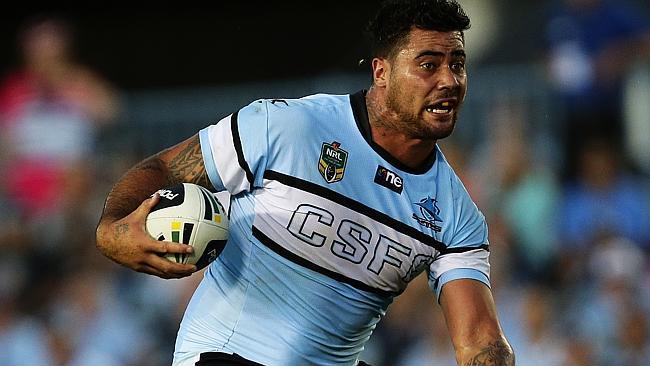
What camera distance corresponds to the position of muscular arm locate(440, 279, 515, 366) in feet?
15.3

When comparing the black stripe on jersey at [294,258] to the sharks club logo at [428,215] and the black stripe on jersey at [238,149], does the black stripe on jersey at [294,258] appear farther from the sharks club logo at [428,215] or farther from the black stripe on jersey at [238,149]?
the sharks club logo at [428,215]

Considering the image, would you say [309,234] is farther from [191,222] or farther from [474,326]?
[474,326]

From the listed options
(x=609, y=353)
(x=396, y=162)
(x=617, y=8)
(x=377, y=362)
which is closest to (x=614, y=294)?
(x=609, y=353)

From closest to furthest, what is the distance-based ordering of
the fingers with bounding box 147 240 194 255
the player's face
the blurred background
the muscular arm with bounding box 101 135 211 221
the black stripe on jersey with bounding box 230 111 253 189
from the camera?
the fingers with bounding box 147 240 194 255 → the muscular arm with bounding box 101 135 211 221 → the black stripe on jersey with bounding box 230 111 253 189 → the player's face → the blurred background

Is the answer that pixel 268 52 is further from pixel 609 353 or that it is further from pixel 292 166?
pixel 292 166

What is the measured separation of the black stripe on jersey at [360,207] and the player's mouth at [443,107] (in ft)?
1.61

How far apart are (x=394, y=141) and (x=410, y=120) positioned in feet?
0.44

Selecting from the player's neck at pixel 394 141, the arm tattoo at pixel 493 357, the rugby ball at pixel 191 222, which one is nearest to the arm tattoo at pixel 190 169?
the rugby ball at pixel 191 222

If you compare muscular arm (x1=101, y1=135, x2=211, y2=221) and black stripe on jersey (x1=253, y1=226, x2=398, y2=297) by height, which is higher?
muscular arm (x1=101, y1=135, x2=211, y2=221)

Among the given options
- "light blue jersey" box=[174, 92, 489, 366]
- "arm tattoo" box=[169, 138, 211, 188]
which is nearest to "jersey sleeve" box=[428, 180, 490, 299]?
"light blue jersey" box=[174, 92, 489, 366]

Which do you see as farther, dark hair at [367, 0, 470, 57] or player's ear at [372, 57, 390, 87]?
player's ear at [372, 57, 390, 87]

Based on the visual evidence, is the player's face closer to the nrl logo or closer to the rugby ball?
the nrl logo

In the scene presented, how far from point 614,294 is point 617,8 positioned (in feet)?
8.03

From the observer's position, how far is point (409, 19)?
15.6 feet
